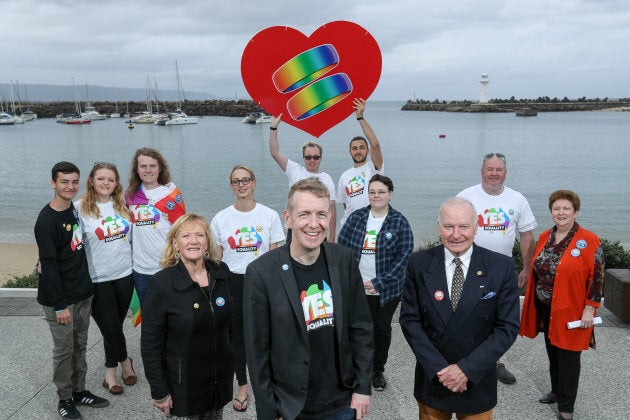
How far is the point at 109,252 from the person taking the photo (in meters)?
4.07

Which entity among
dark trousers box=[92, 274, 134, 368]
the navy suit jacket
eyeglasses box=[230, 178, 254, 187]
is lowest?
dark trousers box=[92, 274, 134, 368]

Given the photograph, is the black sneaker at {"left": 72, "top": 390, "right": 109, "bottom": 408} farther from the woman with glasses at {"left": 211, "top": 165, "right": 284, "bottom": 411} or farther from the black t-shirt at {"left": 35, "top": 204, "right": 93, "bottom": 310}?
the woman with glasses at {"left": 211, "top": 165, "right": 284, "bottom": 411}

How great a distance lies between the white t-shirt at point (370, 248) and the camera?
13.7ft

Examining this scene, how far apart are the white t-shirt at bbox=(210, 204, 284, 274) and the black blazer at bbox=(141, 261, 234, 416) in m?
1.18

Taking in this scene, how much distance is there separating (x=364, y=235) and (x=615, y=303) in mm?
3456

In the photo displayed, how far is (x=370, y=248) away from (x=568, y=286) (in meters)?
1.54

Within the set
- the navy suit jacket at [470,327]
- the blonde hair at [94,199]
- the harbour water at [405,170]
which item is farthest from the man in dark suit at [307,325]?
the harbour water at [405,170]

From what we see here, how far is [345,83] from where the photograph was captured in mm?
5301

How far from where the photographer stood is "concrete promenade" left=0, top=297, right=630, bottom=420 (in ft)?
13.0

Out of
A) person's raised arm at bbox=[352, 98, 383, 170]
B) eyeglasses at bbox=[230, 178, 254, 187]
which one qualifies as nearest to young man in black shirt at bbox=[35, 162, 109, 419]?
eyeglasses at bbox=[230, 178, 254, 187]

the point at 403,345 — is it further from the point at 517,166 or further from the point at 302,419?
the point at 517,166

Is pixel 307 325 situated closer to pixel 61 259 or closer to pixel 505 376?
pixel 61 259

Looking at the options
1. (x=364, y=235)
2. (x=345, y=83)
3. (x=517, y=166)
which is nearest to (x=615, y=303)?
(x=364, y=235)

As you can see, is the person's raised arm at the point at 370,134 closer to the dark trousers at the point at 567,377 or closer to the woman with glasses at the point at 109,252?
the dark trousers at the point at 567,377
